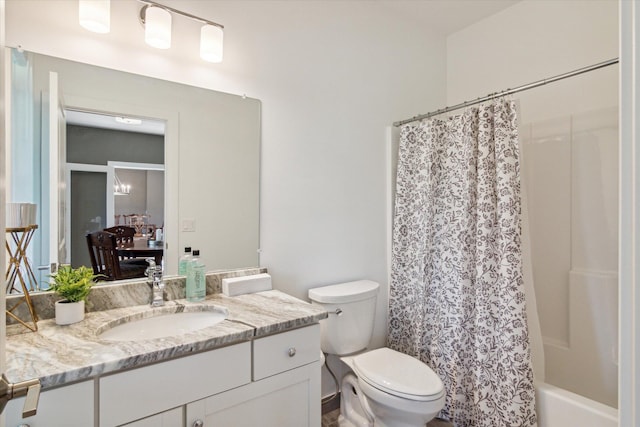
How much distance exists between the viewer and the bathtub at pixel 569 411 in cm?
143

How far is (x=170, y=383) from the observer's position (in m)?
0.99

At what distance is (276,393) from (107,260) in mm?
870

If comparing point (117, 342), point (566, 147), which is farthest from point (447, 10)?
point (117, 342)

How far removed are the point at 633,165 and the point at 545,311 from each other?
2.01 m

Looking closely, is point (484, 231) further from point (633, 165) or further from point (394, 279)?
point (633, 165)

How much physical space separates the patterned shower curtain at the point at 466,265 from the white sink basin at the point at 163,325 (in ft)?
4.29

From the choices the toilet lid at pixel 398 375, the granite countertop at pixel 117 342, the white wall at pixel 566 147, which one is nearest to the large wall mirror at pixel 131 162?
the granite countertop at pixel 117 342

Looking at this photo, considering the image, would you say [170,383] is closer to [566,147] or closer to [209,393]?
[209,393]

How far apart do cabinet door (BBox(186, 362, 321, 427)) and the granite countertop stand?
18cm

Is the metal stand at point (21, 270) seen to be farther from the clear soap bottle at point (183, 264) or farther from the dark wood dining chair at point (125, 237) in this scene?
the clear soap bottle at point (183, 264)

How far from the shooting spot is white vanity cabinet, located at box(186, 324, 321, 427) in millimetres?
1075

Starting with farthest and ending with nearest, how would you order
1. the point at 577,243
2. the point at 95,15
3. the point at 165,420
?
the point at 577,243
the point at 95,15
the point at 165,420

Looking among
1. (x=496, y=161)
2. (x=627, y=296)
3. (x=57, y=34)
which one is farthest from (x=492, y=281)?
(x=57, y=34)

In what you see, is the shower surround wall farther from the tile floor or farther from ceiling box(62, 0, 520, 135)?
ceiling box(62, 0, 520, 135)
